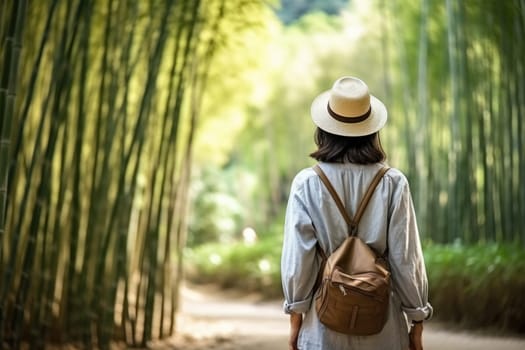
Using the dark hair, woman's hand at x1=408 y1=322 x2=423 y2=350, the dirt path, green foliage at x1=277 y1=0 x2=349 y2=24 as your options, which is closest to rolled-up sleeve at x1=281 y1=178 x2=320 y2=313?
the dark hair

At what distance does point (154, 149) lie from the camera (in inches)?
232

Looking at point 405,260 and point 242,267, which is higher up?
point 405,260

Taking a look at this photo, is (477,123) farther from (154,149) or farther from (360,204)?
(360,204)

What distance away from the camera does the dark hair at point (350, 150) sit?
1.71m

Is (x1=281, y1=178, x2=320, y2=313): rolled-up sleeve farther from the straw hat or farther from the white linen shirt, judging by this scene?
the straw hat

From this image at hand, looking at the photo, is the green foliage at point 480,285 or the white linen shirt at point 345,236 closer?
the white linen shirt at point 345,236

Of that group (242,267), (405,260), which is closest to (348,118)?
(405,260)

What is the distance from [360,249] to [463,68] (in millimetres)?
4482

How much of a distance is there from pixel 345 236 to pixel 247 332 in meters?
4.24

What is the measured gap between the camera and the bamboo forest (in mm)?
3624

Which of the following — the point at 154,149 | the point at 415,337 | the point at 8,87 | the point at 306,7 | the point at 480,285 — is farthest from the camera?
the point at 306,7

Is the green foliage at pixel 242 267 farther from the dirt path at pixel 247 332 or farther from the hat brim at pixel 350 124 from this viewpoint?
the hat brim at pixel 350 124

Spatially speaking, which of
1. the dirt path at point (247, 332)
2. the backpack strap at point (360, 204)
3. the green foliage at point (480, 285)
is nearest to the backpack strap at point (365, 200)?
the backpack strap at point (360, 204)

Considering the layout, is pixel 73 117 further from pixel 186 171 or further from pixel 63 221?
pixel 186 171
